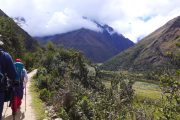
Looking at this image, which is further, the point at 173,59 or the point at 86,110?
the point at 86,110

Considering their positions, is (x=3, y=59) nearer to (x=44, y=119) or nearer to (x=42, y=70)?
(x=44, y=119)

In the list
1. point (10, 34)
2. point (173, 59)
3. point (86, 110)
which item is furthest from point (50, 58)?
point (173, 59)

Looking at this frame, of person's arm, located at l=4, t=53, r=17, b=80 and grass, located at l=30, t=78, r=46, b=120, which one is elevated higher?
person's arm, located at l=4, t=53, r=17, b=80

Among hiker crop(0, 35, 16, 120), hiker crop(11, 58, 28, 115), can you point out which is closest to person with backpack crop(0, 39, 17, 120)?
hiker crop(0, 35, 16, 120)

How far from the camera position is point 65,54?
2869 inches

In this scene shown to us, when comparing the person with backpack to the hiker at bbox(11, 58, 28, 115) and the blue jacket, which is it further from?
the hiker at bbox(11, 58, 28, 115)

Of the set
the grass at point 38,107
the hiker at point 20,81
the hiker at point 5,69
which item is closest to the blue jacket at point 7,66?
the hiker at point 5,69

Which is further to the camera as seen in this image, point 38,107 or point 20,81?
point 38,107

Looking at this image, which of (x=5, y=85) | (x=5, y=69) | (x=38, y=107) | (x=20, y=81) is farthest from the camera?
(x=38, y=107)

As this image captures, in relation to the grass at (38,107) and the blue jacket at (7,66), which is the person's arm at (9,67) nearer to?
the blue jacket at (7,66)

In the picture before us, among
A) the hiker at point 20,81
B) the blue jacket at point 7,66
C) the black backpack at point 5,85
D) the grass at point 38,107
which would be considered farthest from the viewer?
the grass at point 38,107

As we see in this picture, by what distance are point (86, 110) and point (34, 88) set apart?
44.5ft

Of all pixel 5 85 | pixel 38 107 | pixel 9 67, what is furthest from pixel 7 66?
pixel 38 107

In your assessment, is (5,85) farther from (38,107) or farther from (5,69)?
(38,107)
